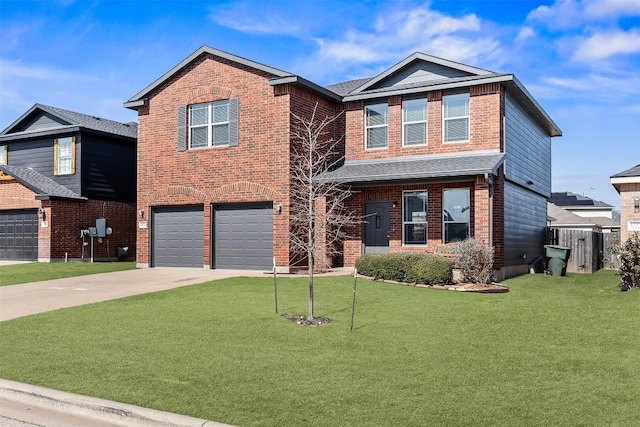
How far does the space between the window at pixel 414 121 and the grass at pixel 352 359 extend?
791 cm

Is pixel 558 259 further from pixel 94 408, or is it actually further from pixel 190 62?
pixel 94 408

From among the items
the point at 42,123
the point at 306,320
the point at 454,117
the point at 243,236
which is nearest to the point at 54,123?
the point at 42,123

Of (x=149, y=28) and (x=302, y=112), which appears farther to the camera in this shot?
(x=302, y=112)

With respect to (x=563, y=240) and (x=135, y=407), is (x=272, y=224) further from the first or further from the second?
(x=135, y=407)

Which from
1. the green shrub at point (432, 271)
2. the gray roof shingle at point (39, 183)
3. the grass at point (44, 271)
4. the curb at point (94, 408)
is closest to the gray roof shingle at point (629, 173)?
the green shrub at point (432, 271)

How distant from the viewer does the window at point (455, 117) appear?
60.4ft

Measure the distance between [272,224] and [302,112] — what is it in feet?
12.5

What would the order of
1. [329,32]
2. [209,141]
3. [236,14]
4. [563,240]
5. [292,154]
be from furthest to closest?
[563,240], [209,141], [292,154], [329,32], [236,14]

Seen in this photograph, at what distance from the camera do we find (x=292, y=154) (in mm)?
18594

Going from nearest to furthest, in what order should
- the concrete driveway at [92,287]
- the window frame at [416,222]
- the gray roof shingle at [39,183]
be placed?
1. the concrete driveway at [92,287]
2. the window frame at [416,222]
3. the gray roof shingle at [39,183]

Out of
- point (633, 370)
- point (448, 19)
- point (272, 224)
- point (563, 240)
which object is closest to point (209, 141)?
point (272, 224)

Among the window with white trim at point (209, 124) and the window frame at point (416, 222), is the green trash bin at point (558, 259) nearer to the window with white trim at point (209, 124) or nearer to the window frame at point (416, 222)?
the window frame at point (416, 222)

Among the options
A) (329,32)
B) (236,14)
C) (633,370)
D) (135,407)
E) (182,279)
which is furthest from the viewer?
(182,279)

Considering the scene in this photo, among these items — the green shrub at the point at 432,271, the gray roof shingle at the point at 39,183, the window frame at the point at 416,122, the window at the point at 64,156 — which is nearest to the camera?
the green shrub at the point at 432,271
